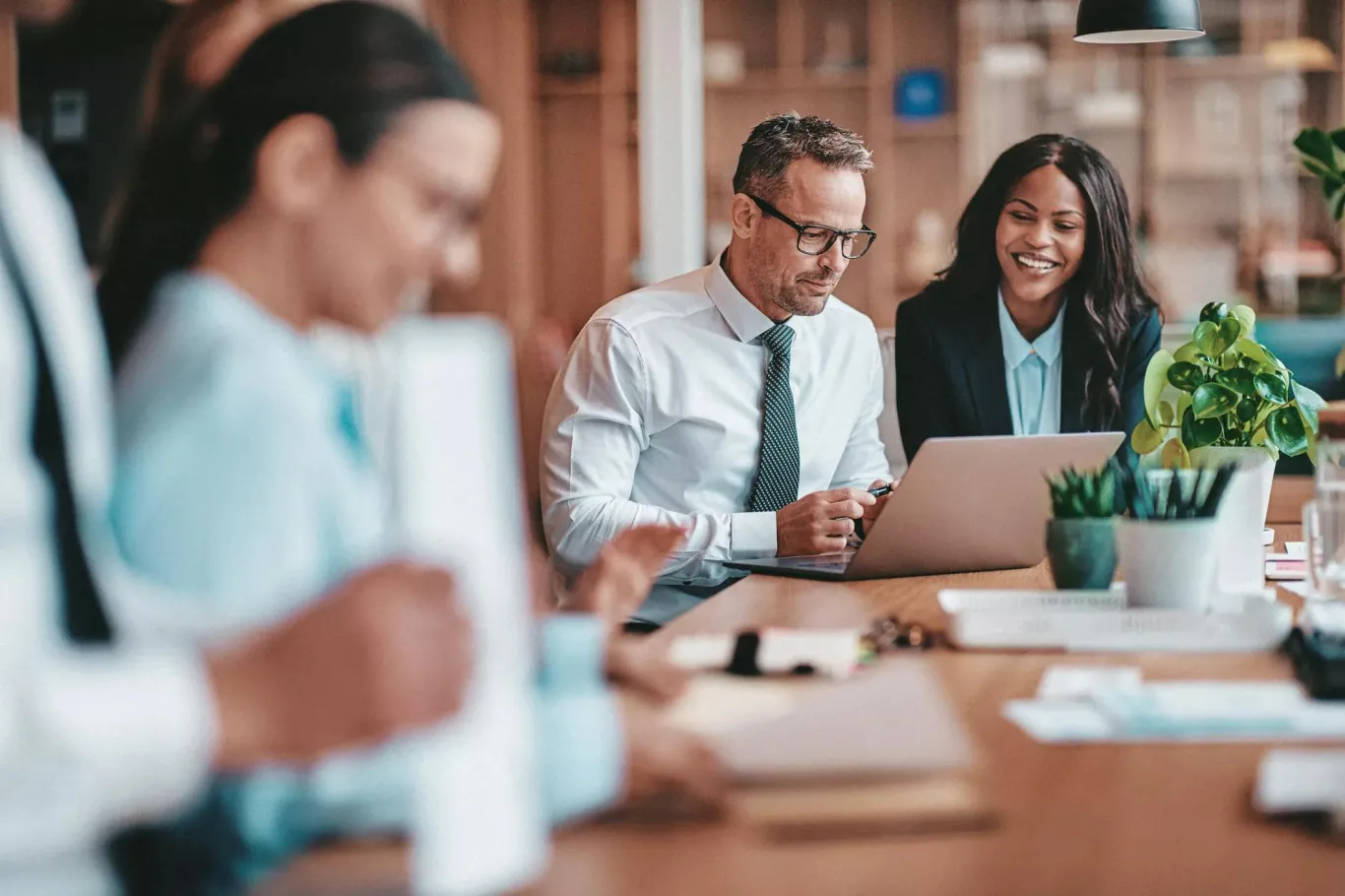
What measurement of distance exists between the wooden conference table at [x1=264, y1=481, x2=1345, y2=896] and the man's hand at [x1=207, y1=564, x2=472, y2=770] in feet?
0.40

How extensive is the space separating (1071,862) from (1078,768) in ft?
0.62

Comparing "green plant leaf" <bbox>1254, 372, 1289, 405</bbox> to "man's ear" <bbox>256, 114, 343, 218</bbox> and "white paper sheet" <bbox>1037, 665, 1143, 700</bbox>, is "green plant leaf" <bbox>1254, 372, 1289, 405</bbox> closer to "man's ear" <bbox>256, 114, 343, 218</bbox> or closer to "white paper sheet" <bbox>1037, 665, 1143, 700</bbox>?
"white paper sheet" <bbox>1037, 665, 1143, 700</bbox>

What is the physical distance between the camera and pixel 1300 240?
7062mm

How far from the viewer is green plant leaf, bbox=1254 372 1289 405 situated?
1841 mm

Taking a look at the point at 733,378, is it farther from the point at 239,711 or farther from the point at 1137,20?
the point at 239,711

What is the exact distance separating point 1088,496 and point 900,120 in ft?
18.7

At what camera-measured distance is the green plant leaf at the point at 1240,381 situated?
1.84 meters

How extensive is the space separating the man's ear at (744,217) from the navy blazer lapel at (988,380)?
476 millimetres

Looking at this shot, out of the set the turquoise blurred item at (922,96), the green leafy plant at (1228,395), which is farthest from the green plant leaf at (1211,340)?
the turquoise blurred item at (922,96)

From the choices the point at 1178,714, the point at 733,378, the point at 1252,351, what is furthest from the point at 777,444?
the point at 1178,714

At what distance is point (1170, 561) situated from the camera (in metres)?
1.58

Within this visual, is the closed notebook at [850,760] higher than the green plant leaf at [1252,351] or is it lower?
lower

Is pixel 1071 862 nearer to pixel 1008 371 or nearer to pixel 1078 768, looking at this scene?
pixel 1078 768

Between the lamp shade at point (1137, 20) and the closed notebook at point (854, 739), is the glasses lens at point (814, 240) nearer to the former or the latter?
the lamp shade at point (1137, 20)
